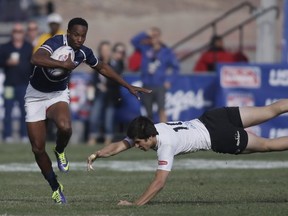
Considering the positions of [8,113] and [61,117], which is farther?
[8,113]

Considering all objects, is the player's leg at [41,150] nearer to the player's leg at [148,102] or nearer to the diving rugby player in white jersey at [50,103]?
the diving rugby player in white jersey at [50,103]

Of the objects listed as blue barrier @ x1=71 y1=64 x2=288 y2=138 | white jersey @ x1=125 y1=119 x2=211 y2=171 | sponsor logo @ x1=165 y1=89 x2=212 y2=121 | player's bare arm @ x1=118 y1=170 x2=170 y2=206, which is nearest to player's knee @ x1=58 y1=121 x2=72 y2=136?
white jersey @ x1=125 y1=119 x2=211 y2=171

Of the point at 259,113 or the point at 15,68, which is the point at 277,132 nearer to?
the point at 15,68

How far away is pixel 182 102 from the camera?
22469 mm

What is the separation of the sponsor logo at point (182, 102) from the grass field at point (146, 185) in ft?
11.7

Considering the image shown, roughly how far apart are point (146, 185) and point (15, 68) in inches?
343

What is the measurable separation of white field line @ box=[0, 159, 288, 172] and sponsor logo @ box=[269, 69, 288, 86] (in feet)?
11.7

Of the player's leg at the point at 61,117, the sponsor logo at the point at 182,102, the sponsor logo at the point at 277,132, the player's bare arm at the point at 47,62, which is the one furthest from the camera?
the sponsor logo at the point at 182,102

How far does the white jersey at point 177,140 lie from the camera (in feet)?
36.2

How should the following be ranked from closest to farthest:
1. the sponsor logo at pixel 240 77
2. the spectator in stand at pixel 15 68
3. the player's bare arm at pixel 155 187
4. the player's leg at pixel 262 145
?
1. the player's bare arm at pixel 155 187
2. the player's leg at pixel 262 145
3. the sponsor logo at pixel 240 77
4. the spectator in stand at pixel 15 68

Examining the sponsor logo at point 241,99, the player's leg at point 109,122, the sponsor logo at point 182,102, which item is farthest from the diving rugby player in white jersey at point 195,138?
the player's leg at point 109,122

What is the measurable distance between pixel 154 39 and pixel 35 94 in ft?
31.3

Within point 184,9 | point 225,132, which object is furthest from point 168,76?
point 184,9

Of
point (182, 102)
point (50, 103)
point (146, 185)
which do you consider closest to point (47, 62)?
point (50, 103)
